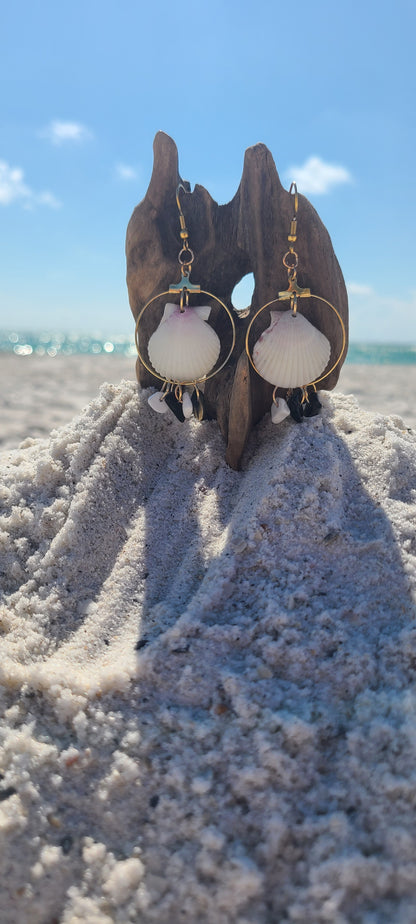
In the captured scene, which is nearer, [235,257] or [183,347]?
[183,347]

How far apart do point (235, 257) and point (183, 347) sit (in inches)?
18.4

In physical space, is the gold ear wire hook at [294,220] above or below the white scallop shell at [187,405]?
above

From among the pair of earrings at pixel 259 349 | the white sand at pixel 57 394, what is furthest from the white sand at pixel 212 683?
the white sand at pixel 57 394

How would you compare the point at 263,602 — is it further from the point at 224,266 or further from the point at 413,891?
the point at 224,266

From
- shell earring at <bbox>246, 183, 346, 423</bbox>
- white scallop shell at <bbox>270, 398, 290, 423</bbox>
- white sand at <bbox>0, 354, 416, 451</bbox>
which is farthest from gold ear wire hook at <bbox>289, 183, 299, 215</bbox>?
white sand at <bbox>0, 354, 416, 451</bbox>

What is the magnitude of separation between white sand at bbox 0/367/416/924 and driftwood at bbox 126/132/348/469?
219 millimetres

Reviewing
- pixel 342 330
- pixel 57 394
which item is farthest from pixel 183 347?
pixel 57 394

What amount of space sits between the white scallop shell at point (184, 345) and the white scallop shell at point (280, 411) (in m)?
0.30

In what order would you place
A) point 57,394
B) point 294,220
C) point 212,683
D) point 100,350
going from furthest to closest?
point 100,350, point 57,394, point 294,220, point 212,683

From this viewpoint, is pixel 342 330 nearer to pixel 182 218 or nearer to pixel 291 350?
pixel 291 350

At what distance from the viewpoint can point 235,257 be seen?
7.45 feet

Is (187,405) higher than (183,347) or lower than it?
lower

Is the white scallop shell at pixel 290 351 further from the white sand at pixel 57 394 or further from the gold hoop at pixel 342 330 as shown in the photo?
the white sand at pixel 57 394

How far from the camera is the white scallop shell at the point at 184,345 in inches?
83.6
